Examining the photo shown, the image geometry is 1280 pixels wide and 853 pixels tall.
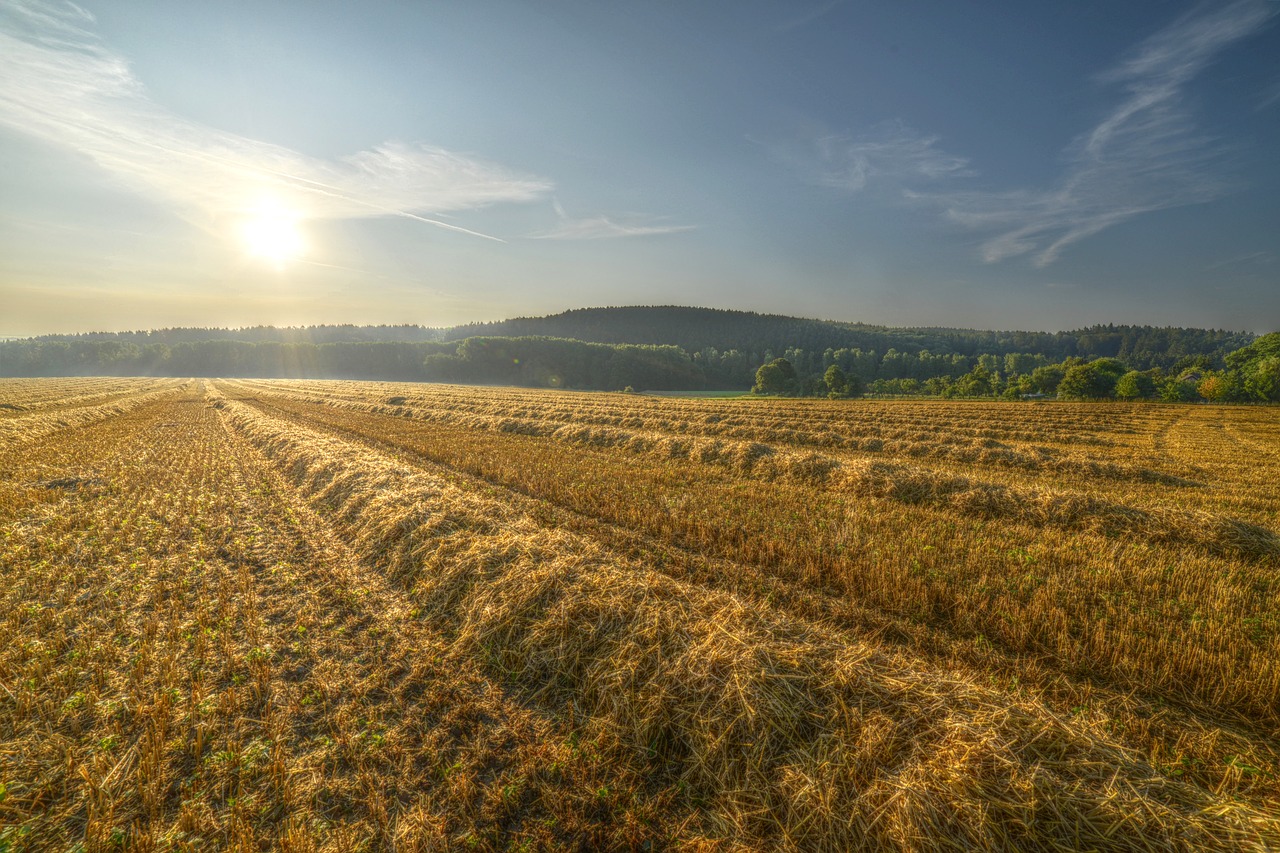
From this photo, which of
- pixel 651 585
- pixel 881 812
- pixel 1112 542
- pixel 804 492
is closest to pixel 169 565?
pixel 651 585

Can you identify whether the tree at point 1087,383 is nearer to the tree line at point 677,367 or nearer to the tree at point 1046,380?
the tree line at point 677,367

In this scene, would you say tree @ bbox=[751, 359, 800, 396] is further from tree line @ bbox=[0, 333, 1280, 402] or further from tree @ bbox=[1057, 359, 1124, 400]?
tree @ bbox=[1057, 359, 1124, 400]

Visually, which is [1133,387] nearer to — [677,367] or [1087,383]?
[1087,383]

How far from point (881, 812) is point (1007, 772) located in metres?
0.98

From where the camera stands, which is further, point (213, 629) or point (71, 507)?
point (71, 507)

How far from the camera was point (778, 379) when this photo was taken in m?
84.9

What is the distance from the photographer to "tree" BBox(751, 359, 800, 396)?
85000 millimetres

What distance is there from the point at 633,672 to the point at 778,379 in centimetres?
8504

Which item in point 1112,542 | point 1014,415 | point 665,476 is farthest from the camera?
point 1014,415

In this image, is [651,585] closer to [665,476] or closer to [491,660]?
[491,660]

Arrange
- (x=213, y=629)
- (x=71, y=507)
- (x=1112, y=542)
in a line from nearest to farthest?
(x=213, y=629), (x=1112, y=542), (x=71, y=507)

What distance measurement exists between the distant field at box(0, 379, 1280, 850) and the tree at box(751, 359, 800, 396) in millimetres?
75059

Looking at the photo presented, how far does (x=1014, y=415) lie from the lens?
38719 mm

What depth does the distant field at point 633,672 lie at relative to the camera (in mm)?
3357
